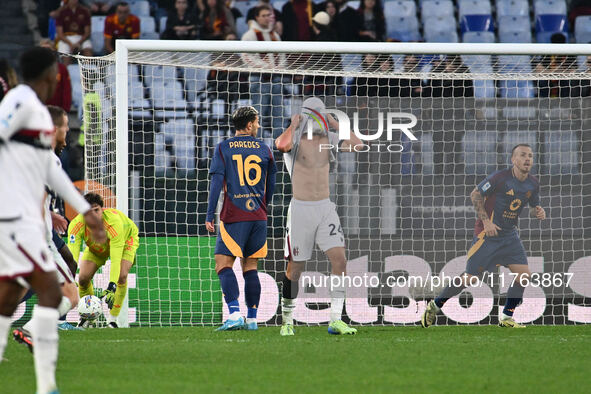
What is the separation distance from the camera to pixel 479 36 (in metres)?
17.6

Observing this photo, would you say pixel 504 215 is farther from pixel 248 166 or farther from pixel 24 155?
pixel 24 155

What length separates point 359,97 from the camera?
12219 millimetres

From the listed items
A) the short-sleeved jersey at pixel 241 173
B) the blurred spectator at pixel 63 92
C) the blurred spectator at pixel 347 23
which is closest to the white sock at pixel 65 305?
the short-sleeved jersey at pixel 241 173

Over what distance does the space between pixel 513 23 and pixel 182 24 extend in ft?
20.8

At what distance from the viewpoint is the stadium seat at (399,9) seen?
58.3 feet

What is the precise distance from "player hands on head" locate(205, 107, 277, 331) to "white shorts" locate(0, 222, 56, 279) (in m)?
4.37

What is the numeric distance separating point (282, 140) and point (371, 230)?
9.92ft

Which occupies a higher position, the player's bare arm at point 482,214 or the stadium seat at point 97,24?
the stadium seat at point 97,24

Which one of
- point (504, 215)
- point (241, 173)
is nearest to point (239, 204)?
point (241, 173)

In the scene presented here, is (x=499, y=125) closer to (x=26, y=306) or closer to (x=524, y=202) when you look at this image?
(x=524, y=202)

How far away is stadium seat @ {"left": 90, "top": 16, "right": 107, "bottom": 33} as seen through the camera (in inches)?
684

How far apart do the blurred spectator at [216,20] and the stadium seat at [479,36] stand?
173 inches

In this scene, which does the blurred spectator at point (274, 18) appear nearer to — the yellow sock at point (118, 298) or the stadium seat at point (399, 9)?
the stadium seat at point (399, 9)

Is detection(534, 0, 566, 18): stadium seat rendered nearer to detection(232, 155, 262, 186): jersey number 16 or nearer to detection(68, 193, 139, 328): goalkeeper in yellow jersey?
detection(232, 155, 262, 186): jersey number 16
